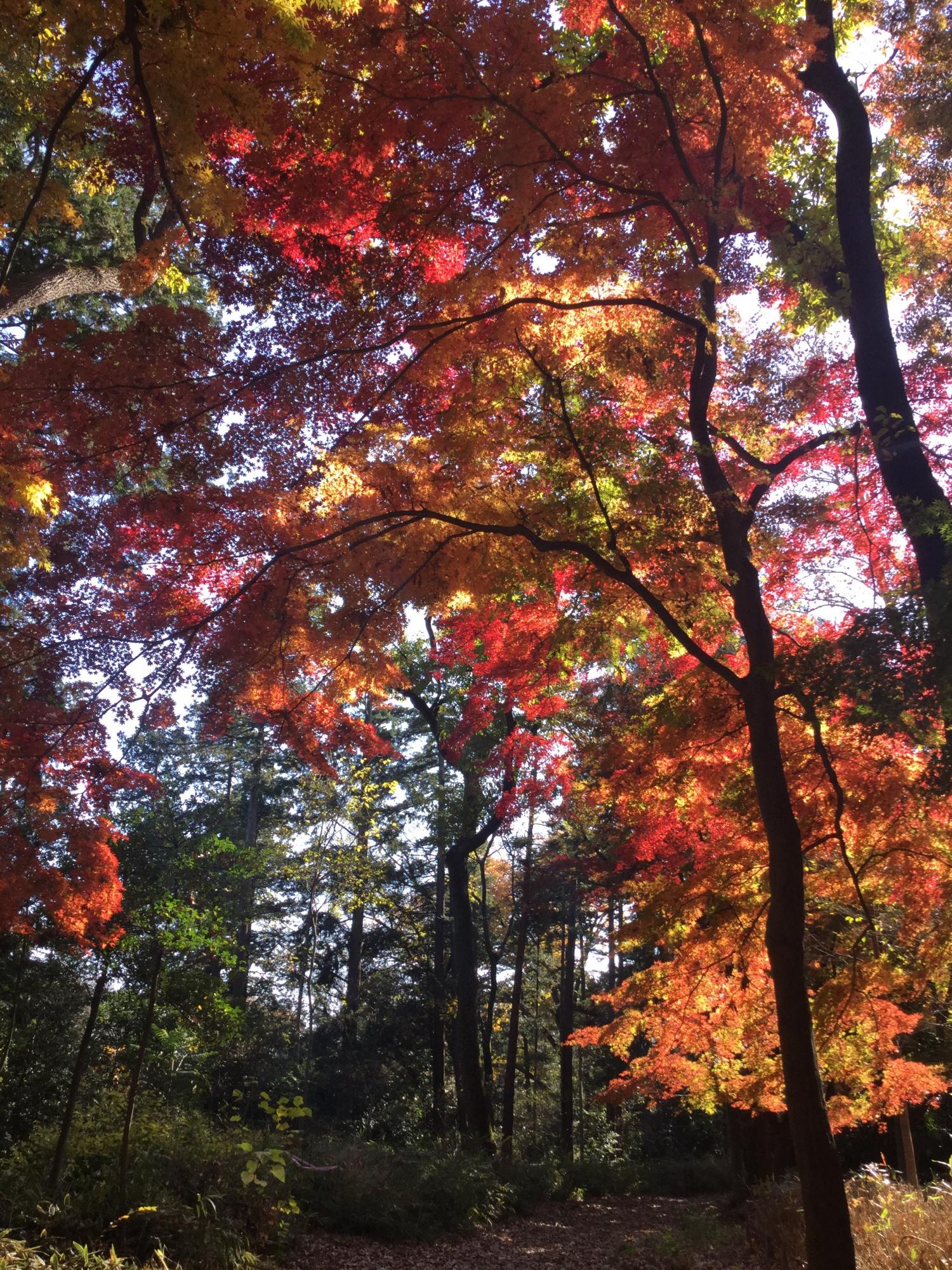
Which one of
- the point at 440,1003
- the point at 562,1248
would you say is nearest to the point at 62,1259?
the point at 562,1248

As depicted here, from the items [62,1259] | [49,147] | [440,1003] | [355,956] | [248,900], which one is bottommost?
[62,1259]

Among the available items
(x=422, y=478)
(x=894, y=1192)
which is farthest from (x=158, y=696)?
(x=894, y=1192)

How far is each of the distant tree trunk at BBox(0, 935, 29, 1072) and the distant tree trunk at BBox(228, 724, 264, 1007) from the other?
2467 mm

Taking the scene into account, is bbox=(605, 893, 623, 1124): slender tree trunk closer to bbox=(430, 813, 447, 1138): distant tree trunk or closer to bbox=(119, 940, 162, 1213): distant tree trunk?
bbox=(430, 813, 447, 1138): distant tree trunk

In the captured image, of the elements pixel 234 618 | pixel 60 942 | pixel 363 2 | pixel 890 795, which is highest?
pixel 363 2

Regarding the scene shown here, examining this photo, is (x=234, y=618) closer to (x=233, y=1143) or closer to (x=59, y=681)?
(x=59, y=681)

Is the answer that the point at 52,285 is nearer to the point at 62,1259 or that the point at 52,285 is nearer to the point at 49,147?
the point at 49,147

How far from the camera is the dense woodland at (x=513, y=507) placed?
499 cm

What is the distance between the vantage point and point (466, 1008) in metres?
13.9

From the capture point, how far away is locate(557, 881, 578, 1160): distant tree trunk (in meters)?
18.4

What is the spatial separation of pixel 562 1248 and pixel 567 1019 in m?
10.5

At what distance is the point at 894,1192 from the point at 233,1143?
631 cm

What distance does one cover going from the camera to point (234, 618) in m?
7.23

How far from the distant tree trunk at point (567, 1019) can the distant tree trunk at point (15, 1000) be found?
11209 mm
